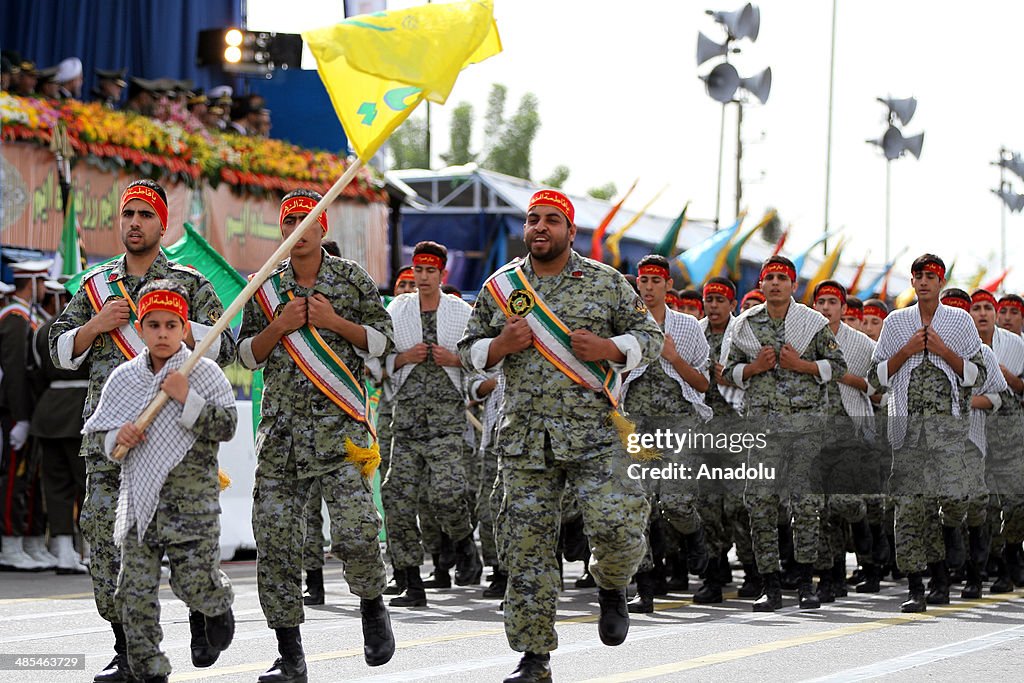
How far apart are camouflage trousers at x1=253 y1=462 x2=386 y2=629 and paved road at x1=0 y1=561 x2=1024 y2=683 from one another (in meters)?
0.47

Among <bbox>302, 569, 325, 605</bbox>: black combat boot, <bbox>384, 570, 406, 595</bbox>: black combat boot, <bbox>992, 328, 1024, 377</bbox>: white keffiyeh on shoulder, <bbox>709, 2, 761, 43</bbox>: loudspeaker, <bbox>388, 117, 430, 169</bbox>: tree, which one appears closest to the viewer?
<bbox>302, 569, 325, 605</bbox>: black combat boot

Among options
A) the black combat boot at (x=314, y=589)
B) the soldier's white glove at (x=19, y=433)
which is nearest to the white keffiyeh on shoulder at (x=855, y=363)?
the black combat boot at (x=314, y=589)

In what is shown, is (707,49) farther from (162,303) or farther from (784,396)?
(162,303)

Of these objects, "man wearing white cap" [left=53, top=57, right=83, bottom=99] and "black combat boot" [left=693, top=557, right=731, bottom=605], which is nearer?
"black combat boot" [left=693, top=557, right=731, bottom=605]

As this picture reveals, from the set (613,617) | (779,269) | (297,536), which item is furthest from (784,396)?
(297,536)

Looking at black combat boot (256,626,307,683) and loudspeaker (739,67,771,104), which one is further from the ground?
loudspeaker (739,67,771,104)

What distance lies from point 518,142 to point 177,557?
91.8 m

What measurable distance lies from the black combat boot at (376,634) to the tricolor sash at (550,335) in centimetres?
137

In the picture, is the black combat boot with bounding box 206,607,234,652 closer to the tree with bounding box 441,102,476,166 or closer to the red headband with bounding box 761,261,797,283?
the red headband with bounding box 761,261,797,283

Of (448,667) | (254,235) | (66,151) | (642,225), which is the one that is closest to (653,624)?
(448,667)

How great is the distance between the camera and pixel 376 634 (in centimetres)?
763

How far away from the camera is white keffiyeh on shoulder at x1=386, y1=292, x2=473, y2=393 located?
11.9 metres

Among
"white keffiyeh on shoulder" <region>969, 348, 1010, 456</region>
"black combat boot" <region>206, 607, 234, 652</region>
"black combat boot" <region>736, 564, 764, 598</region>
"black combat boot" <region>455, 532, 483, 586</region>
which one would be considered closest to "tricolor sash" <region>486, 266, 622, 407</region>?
"black combat boot" <region>206, 607, 234, 652</region>

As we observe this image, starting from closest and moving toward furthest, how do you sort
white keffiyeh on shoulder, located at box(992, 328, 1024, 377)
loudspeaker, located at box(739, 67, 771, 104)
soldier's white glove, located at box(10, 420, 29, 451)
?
1. soldier's white glove, located at box(10, 420, 29, 451)
2. white keffiyeh on shoulder, located at box(992, 328, 1024, 377)
3. loudspeaker, located at box(739, 67, 771, 104)
